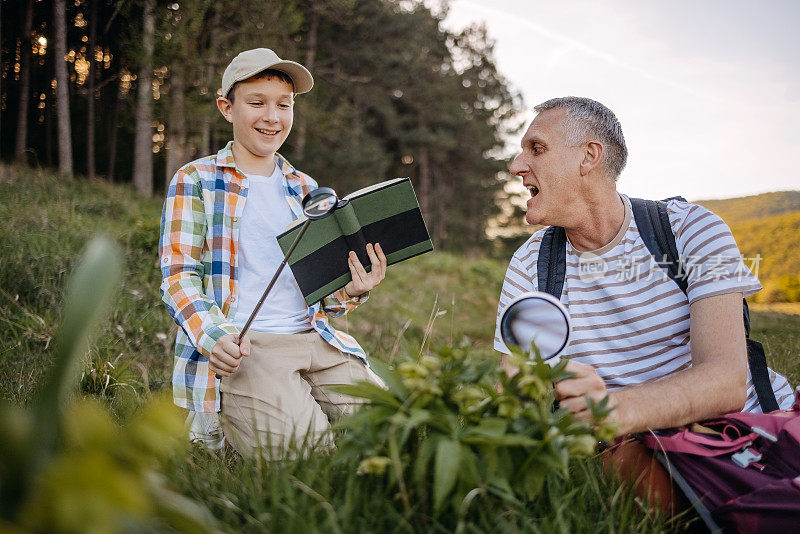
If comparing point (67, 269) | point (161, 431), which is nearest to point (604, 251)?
point (161, 431)

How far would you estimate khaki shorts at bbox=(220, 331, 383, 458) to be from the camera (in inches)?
106

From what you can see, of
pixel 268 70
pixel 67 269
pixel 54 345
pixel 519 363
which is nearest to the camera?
pixel 519 363

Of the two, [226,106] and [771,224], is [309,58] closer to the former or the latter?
[771,224]

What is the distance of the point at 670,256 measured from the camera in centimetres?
242

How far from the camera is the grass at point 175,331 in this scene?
1.47m

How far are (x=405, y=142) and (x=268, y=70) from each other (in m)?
23.3

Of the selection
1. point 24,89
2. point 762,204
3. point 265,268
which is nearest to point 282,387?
point 265,268

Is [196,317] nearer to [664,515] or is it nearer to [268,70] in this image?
[268,70]

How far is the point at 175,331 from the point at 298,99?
12.4 metres

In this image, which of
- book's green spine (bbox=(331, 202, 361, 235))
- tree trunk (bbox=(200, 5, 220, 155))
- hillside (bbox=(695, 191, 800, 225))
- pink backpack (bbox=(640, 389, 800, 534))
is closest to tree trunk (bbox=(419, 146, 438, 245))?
tree trunk (bbox=(200, 5, 220, 155))

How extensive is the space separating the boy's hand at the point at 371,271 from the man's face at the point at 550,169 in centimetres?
75

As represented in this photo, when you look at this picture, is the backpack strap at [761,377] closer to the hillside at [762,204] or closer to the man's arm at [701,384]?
the man's arm at [701,384]

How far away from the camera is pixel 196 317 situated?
→ 2607 millimetres

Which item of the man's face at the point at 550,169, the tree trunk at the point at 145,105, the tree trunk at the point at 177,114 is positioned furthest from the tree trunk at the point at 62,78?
the man's face at the point at 550,169
